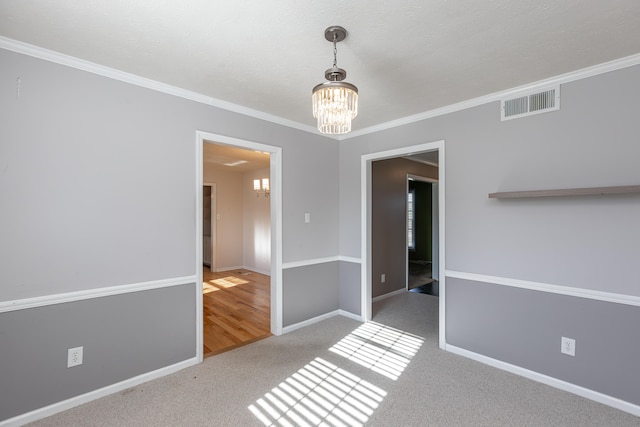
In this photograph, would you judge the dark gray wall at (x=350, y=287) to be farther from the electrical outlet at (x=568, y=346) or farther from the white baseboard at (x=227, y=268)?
the white baseboard at (x=227, y=268)

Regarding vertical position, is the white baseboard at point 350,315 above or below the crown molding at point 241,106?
below

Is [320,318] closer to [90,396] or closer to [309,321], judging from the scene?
[309,321]

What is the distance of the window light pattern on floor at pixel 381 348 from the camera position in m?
2.67

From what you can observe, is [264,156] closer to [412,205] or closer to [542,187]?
[542,187]

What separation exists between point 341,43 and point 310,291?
2.71 meters

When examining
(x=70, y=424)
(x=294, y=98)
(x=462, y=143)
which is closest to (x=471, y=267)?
(x=462, y=143)

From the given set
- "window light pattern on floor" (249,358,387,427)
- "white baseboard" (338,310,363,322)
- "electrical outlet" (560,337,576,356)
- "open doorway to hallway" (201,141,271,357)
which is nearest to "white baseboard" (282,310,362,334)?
"white baseboard" (338,310,363,322)

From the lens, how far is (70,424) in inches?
74.8

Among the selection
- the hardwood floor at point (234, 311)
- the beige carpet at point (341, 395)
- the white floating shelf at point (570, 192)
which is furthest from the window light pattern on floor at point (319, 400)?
the white floating shelf at point (570, 192)

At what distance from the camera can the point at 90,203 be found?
2146 millimetres

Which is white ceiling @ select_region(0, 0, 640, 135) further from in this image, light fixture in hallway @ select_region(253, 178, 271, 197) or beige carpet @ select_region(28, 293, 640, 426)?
light fixture in hallway @ select_region(253, 178, 271, 197)

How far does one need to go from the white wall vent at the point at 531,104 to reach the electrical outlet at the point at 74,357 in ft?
12.6

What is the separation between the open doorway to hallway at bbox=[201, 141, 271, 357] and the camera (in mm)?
5035

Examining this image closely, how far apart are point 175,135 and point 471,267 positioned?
2955 millimetres
